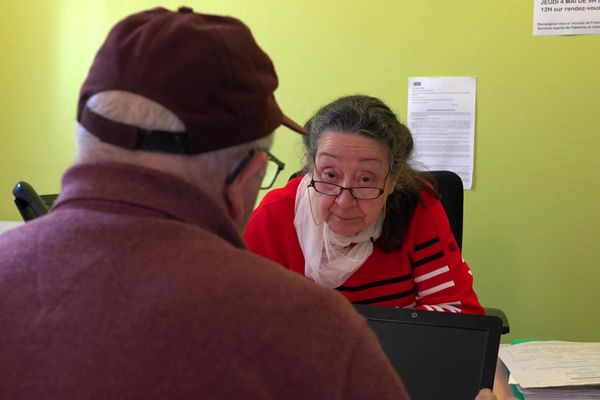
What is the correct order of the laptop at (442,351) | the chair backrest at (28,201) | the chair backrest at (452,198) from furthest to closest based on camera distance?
the chair backrest at (452,198)
the chair backrest at (28,201)
the laptop at (442,351)

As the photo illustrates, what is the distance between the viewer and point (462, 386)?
1.11 m

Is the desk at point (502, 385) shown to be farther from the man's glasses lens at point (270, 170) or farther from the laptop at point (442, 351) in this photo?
the man's glasses lens at point (270, 170)

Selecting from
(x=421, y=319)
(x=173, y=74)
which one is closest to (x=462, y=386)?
(x=421, y=319)

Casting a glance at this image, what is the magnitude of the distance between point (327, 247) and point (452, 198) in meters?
0.52

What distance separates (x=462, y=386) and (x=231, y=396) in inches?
26.5

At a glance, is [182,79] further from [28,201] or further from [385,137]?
[385,137]

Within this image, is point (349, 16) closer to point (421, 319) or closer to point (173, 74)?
point (421, 319)

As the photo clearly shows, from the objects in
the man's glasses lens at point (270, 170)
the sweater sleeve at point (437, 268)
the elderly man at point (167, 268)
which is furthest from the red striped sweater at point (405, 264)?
the elderly man at point (167, 268)

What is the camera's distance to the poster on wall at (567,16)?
2197 millimetres

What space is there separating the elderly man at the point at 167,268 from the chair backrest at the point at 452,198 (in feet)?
4.25

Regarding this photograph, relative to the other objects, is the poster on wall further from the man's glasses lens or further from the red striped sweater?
the man's glasses lens

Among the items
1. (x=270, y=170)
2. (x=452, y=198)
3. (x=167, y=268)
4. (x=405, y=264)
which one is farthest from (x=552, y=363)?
(x=167, y=268)

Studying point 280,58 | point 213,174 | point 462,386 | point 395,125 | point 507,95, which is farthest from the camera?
point 280,58

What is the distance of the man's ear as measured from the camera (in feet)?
2.24
